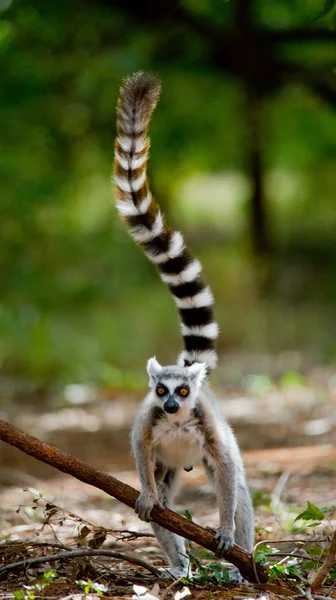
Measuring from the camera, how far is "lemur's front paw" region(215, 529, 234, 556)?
3789mm

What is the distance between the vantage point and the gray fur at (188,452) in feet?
13.4

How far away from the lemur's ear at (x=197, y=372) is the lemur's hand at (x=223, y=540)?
2.50 ft

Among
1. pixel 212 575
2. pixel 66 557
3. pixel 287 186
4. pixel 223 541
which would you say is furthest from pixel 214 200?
pixel 66 557

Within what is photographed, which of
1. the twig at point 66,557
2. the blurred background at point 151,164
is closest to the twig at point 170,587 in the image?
the twig at point 66,557

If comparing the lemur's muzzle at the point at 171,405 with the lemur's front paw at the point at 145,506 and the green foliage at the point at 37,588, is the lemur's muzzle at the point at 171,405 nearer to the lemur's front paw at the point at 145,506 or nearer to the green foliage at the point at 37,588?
the lemur's front paw at the point at 145,506

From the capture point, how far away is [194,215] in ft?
87.7

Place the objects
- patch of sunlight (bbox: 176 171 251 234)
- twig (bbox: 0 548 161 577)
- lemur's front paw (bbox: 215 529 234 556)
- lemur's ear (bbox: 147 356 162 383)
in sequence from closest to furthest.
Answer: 1. twig (bbox: 0 548 161 577)
2. lemur's front paw (bbox: 215 529 234 556)
3. lemur's ear (bbox: 147 356 162 383)
4. patch of sunlight (bbox: 176 171 251 234)

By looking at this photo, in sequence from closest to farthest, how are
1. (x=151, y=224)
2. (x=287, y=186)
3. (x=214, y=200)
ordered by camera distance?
(x=151, y=224), (x=287, y=186), (x=214, y=200)

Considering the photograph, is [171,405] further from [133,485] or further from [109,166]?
[109,166]

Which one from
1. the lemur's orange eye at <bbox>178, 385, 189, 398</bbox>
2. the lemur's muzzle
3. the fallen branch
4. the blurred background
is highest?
the blurred background

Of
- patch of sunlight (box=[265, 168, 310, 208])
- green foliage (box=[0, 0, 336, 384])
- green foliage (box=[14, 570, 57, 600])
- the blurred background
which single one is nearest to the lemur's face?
green foliage (box=[14, 570, 57, 600])

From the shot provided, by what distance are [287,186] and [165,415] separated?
2259 centimetres

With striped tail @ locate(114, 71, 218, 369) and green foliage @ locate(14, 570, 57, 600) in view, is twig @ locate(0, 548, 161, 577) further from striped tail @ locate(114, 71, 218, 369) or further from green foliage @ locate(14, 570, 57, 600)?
striped tail @ locate(114, 71, 218, 369)

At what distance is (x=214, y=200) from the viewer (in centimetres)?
2833
